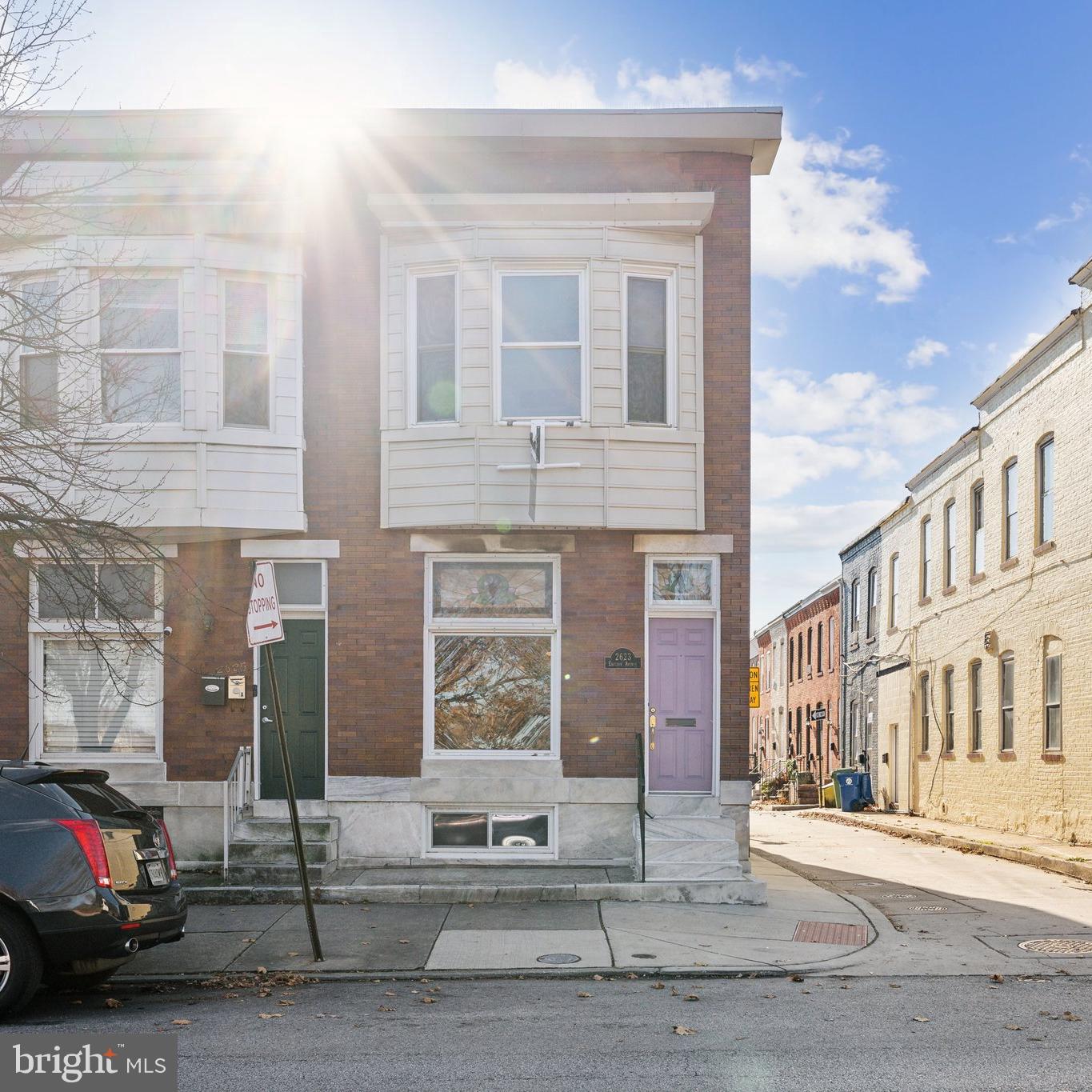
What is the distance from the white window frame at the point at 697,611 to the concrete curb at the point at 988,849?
5343mm

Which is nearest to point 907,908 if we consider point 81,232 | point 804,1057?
point 804,1057

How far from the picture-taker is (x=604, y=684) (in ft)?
45.8

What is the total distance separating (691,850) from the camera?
12969 millimetres

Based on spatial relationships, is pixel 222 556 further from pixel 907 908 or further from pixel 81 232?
pixel 907 908

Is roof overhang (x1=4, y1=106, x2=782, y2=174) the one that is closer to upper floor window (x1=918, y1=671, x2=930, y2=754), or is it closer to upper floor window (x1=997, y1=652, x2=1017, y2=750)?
upper floor window (x1=997, y1=652, x2=1017, y2=750)

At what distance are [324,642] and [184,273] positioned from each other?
4.33m

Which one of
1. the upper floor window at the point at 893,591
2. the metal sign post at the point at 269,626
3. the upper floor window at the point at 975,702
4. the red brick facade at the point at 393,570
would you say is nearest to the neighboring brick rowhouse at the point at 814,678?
the upper floor window at the point at 893,591

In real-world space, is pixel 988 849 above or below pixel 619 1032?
below

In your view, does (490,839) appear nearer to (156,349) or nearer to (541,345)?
(541,345)

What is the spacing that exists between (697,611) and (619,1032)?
23.2ft

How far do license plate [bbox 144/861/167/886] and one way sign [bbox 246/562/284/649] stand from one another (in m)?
1.94

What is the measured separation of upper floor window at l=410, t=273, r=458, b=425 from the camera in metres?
14.2

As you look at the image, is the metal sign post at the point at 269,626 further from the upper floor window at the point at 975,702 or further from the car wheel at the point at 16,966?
the upper floor window at the point at 975,702

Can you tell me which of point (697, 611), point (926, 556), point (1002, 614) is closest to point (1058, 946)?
point (697, 611)
